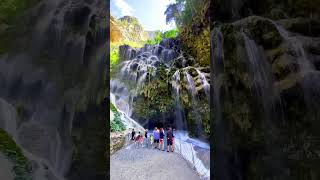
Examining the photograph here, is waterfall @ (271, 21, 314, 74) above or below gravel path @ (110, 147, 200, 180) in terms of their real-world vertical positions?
above

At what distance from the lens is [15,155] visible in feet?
12.3

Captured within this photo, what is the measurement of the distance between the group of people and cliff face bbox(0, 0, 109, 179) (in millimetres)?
5008

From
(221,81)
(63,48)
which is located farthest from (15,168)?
(221,81)

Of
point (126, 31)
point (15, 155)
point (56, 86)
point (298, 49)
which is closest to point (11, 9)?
point (56, 86)

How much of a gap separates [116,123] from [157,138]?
1.61m

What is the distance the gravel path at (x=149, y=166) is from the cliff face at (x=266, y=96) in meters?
3.54

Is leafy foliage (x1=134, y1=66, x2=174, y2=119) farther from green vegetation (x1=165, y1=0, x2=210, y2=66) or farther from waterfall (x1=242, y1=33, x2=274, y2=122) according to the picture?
waterfall (x1=242, y1=33, x2=274, y2=122)

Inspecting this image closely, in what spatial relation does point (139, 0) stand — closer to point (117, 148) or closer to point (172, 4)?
point (172, 4)

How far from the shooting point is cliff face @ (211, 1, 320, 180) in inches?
148

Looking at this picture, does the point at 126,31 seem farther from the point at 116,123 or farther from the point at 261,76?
the point at 261,76

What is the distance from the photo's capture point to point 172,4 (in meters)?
10.7

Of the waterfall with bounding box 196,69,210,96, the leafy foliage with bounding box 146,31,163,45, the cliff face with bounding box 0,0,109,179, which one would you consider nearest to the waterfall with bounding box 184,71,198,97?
the waterfall with bounding box 196,69,210,96

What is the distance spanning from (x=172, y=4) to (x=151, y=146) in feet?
15.7

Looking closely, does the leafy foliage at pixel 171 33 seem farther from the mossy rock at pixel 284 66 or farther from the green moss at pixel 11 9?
the green moss at pixel 11 9
